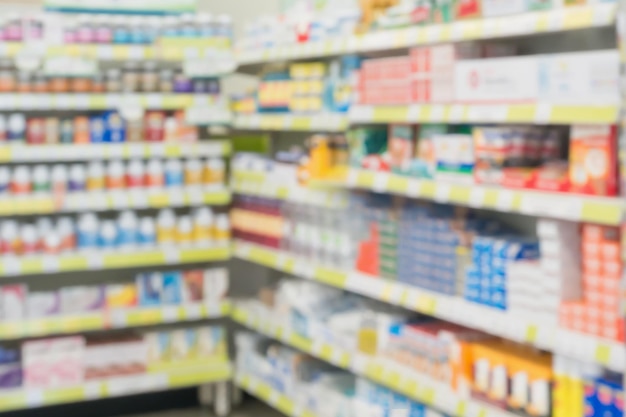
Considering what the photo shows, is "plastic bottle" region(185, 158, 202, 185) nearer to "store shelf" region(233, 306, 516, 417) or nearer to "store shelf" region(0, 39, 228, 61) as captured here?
"store shelf" region(0, 39, 228, 61)

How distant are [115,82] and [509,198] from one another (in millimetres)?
2890

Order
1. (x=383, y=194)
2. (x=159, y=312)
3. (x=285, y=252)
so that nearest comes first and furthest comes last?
1. (x=383, y=194)
2. (x=285, y=252)
3. (x=159, y=312)

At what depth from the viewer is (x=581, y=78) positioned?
321cm

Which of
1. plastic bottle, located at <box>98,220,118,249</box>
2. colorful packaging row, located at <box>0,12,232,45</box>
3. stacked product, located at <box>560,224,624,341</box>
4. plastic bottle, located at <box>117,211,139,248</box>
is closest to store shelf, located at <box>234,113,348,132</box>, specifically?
colorful packaging row, located at <box>0,12,232,45</box>

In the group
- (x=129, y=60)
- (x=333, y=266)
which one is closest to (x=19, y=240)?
(x=129, y=60)

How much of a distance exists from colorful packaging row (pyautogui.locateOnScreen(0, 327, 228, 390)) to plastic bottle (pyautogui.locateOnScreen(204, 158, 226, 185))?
2.73ft

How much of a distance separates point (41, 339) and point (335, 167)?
210 cm

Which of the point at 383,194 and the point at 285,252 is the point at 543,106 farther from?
the point at 285,252

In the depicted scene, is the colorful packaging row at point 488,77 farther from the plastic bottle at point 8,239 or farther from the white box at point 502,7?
the plastic bottle at point 8,239

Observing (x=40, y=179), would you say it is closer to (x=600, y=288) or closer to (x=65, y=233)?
(x=65, y=233)

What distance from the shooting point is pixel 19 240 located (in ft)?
17.9

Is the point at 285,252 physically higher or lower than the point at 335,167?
lower

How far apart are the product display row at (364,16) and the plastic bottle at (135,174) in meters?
0.86

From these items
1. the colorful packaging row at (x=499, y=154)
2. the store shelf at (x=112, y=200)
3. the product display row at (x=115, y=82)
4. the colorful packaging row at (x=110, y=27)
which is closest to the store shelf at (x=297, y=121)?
the colorful packaging row at (x=499, y=154)
